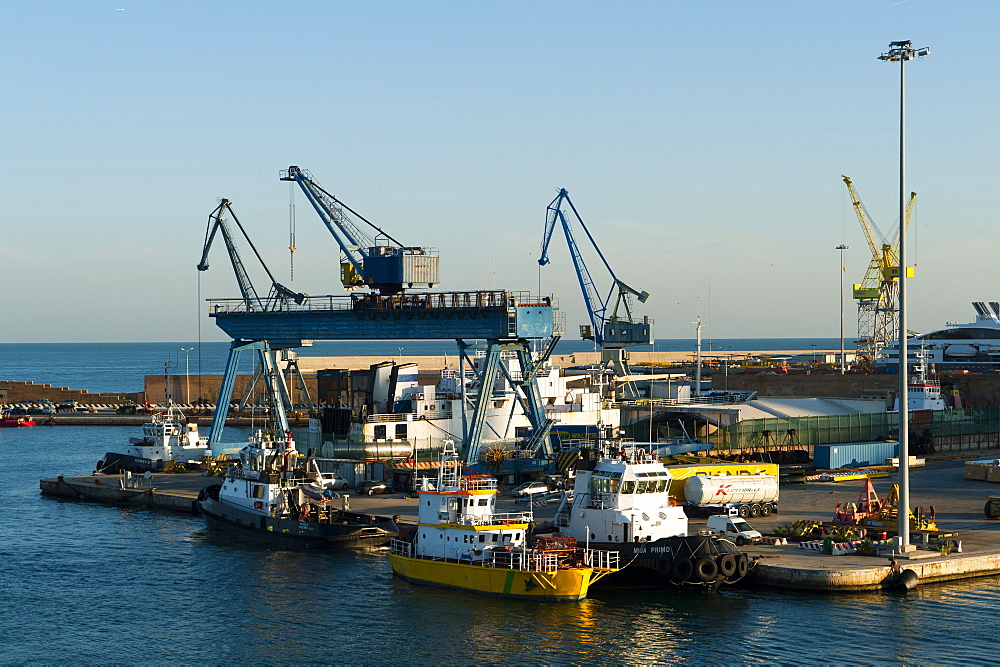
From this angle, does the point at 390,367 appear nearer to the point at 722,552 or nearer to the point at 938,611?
the point at 722,552

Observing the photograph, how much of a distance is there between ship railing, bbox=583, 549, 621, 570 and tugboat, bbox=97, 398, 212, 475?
42.9m

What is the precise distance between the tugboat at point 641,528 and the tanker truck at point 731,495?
8.09m

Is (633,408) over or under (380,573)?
over

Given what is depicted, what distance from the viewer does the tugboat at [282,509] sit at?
54125 mm

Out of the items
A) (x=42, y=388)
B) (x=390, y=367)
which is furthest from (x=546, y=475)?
(x=42, y=388)

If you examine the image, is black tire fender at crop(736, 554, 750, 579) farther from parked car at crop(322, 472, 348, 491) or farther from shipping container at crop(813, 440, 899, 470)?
shipping container at crop(813, 440, 899, 470)

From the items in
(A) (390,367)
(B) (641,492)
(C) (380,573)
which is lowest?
(C) (380,573)

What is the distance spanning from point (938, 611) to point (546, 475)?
3071cm

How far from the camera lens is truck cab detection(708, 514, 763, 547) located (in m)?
48.6

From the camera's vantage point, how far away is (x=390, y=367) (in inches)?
3268

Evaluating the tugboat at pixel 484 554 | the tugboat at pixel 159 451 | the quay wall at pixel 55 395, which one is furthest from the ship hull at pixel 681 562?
the quay wall at pixel 55 395

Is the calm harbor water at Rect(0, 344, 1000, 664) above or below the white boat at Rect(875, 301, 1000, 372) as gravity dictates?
below

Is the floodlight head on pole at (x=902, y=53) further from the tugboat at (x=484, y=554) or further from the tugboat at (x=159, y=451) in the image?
the tugboat at (x=159, y=451)

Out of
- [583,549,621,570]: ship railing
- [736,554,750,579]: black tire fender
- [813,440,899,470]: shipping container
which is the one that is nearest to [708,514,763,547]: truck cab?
[736,554,750,579]: black tire fender
